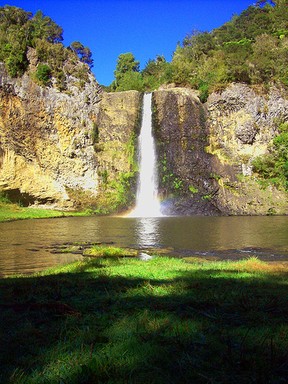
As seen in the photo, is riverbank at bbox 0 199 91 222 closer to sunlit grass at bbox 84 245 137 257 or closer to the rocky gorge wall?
the rocky gorge wall

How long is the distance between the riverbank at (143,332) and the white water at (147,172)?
36446 mm

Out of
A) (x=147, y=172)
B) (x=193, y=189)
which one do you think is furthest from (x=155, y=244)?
(x=147, y=172)

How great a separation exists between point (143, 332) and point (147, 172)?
144 ft

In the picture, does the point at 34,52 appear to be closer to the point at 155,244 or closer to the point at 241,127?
the point at 241,127

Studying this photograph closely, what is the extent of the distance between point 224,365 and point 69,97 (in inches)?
1941

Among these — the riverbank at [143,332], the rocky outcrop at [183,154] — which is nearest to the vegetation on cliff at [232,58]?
the rocky outcrop at [183,154]

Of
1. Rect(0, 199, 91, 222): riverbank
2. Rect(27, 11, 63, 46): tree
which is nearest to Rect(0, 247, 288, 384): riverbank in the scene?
Rect(0, 199, 91, 222): riverbank

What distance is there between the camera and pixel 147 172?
157ft

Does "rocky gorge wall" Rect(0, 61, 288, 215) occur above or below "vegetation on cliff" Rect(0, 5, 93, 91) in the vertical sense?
below

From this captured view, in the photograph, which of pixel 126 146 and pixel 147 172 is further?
pixel 126 146

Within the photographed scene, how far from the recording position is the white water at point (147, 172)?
148 ft

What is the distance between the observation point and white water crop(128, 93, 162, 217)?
4523 centimetres

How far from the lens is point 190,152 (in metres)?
48.6

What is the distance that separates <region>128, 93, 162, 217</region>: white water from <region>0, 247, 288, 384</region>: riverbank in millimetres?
36446
